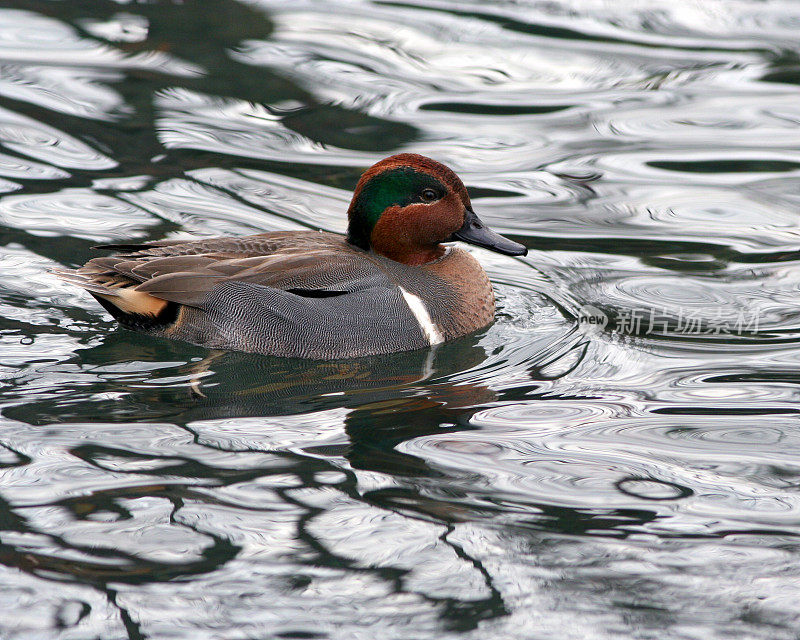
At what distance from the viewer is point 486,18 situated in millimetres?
11914

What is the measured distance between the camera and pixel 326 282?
6438 mm

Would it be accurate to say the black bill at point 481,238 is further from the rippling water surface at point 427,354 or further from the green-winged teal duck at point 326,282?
the rippling water surface at point 427,354

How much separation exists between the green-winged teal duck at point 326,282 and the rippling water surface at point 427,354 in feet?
0.48

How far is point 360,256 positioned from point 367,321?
1.39 ft

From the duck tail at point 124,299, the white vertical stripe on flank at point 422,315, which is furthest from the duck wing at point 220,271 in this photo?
the white vertical stripe on flank at point 422,315

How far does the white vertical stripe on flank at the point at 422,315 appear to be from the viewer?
6648mm

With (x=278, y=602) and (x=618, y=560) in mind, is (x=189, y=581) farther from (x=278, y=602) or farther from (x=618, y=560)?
(x=618, y=560)

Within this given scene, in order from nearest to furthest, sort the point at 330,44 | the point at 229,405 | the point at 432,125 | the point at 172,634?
the point at 172,634 < the point at 229,405 < the point at 432,125 < the point at 330,44

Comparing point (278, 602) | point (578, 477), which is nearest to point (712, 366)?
point (578, 477)

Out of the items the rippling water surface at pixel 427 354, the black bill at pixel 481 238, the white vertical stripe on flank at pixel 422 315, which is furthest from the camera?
the black bill at pixel 481 238

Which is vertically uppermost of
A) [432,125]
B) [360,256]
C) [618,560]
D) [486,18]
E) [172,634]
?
[486,18]

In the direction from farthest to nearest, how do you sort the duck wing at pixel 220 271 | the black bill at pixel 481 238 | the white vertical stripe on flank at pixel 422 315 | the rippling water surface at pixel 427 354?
the black bill at pixel 481 238, the white vertical stripe on flank at pixel 422 315, the duck wing at pixel 220 271, the rippling water surface at pixel 427 354

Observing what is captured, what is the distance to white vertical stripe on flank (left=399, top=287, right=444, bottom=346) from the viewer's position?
665 cm

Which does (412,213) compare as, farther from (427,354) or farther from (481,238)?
(427,354)
